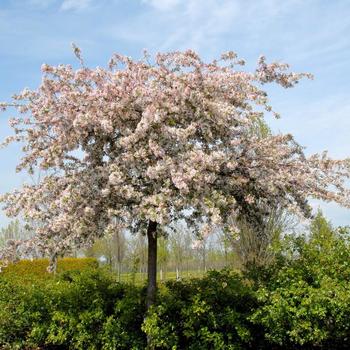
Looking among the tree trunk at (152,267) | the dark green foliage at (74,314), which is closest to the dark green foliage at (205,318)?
the tree trunk at (152,267)

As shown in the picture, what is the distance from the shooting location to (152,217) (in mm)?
6777

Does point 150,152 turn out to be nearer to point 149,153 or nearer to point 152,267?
point 149,153

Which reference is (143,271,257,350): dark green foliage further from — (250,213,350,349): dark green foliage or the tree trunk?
(250,213,350,349): dark green foliage

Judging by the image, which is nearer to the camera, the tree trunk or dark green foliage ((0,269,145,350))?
dark green foliage ((0,269,145,350))

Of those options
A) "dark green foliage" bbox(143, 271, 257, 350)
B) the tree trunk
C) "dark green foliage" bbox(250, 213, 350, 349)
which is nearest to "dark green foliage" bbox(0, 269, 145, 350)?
the tree trunk

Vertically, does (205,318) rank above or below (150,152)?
below

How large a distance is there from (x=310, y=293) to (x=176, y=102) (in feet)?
12.1

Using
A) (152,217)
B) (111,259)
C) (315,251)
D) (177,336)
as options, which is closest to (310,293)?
(315,251)

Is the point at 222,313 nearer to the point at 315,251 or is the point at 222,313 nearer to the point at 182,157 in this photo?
the point at 315,251

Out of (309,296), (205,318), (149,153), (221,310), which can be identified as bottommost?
(205,318)

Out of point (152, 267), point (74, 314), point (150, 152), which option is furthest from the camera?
point (74, 314)

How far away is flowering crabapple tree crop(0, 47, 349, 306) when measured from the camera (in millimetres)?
7336

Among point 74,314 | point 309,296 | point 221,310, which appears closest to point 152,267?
point 221,310

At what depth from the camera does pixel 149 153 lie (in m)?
7.48
